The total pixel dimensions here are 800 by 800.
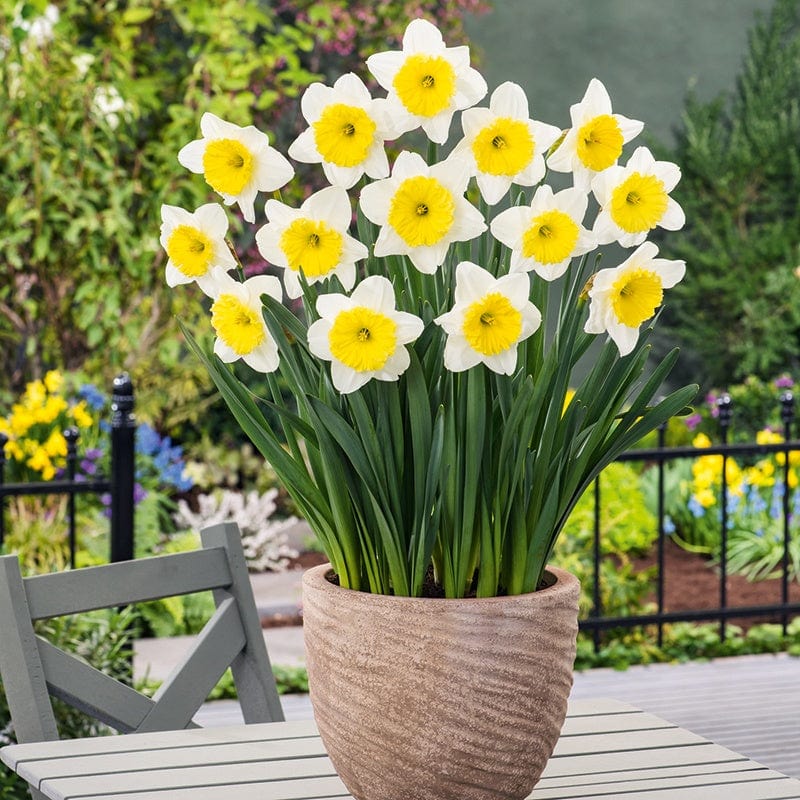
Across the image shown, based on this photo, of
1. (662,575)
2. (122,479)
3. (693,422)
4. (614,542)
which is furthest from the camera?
(693,422)

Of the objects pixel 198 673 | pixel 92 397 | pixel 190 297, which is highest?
pixel 190 297

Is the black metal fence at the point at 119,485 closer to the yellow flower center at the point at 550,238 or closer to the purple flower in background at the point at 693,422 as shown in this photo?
the yellow flower center at the point at 550,238

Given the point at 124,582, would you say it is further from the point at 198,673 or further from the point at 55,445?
the point at 55,445

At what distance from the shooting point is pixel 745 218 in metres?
7.73

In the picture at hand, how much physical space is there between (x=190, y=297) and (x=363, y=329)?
4691 mm

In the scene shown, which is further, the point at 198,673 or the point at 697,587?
the point at 697,587

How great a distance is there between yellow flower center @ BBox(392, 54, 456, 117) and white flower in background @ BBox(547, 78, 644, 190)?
0.40 feet

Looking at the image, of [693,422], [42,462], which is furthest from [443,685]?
[693,422]

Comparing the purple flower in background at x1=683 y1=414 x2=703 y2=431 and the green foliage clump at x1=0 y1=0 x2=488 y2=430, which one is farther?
the purple flower in background at x1=683 y1=414 x2=703 y2=431

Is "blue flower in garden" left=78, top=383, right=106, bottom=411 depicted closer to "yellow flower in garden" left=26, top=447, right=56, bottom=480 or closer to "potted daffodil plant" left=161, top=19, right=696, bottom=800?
"yellow flower in garden" left=26, top=447, right=56, bottom=480

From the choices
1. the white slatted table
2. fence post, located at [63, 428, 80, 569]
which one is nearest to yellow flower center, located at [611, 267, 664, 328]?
the white slatted table

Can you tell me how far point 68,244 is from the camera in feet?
18.0

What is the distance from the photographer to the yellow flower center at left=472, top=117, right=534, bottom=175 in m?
1.20

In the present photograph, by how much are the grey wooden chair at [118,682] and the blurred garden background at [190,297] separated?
2.53m
